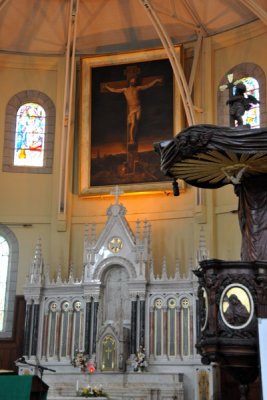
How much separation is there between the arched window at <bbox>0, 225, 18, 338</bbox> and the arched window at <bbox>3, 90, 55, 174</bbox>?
7.24 ft

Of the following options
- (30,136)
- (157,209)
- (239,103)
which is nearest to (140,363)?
(157,209)

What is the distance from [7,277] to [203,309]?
38.2 ft

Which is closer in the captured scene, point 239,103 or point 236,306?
point 236,306

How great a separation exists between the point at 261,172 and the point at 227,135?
3.36ft

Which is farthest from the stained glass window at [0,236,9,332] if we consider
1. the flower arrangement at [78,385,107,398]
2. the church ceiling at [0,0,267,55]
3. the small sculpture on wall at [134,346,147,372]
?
the church ceiling at [0,0,267,55]

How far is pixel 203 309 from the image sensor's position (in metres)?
7.75

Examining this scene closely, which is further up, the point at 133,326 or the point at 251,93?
the point at 251,93

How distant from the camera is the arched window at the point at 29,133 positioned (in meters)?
19.6

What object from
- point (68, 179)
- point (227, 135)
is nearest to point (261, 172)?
point (227, 135)

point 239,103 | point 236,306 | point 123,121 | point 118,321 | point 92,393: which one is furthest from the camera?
point 123,121

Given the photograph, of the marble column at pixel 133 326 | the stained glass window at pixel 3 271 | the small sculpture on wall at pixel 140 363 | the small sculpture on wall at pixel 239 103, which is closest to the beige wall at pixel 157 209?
the stained glass window at pixel 3 271

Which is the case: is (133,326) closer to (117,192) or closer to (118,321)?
(118,321)

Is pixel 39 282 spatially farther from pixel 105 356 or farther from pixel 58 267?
pixel 105 356

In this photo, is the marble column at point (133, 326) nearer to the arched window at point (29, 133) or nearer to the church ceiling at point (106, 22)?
the arched window at point (29, 133)
